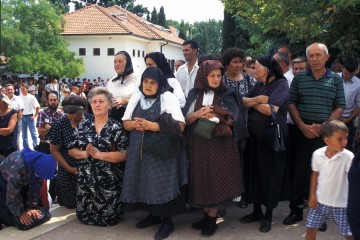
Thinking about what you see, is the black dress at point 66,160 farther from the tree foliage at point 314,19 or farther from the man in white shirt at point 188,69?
the tree foliage at point 314,19

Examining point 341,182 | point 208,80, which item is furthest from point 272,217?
point 208,80

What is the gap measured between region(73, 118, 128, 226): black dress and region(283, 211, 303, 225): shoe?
6.34 feet

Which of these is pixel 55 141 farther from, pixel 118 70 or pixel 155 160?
pixel 155 160

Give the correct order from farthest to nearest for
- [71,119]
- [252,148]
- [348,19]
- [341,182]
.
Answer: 1. [348,19]
2. [71,119]
3. [252,148]
4. [341,182]

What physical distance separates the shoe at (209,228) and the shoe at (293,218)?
2.79 ft

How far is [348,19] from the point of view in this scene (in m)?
6.66

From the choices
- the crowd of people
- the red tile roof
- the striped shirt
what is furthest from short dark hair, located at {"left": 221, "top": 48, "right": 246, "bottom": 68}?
the red tile roof

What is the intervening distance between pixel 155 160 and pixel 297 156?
1.68 m

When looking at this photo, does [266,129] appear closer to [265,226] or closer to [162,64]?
[265,226]

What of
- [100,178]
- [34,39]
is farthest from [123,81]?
[34,39]

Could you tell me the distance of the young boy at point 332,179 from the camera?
353cm

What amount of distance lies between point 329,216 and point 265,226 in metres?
0.96

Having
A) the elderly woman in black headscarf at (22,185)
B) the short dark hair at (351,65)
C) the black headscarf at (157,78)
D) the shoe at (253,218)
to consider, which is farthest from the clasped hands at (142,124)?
the short dark hair at (351,65)

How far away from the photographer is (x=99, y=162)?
461 cm
